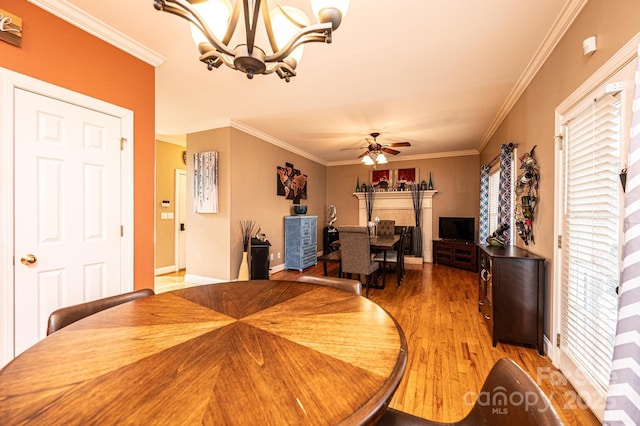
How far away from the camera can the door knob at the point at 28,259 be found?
1677 mm

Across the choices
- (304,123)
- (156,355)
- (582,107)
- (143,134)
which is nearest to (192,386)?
(156,355)

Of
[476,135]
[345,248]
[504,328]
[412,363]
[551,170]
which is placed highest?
[476,135]

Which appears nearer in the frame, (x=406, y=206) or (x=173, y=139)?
(x=173, y=139)

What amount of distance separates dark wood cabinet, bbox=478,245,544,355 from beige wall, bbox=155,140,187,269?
207 inches

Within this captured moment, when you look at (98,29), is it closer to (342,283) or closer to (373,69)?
(373,69)

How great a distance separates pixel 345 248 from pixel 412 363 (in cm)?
182

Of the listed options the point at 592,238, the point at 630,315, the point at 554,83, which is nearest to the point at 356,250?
the point at 592,238

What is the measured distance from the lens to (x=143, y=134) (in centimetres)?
232

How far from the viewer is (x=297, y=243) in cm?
537

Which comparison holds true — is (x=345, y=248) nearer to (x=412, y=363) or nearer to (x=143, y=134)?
(x=412, y=363)

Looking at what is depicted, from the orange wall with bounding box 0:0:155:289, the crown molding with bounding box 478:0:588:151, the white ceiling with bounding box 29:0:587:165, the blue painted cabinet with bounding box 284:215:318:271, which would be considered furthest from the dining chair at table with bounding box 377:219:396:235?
the orange wall with bounding box 0:0:155:289

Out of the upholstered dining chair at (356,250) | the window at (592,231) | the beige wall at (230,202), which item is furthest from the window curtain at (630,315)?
the beige wall at (230,202)

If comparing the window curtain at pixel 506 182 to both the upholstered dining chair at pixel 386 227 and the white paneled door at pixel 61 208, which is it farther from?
the white paneled door at pixel 61 208

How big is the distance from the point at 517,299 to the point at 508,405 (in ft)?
6.60
